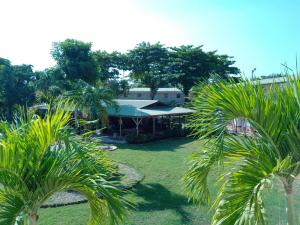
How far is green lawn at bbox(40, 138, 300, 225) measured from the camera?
8898 mm

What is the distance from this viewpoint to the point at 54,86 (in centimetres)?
2825

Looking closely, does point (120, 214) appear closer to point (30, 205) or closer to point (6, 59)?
point (30, 205)

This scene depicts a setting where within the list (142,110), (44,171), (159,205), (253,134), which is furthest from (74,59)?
(253,134)

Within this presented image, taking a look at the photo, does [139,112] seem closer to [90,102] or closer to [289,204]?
[90,102]

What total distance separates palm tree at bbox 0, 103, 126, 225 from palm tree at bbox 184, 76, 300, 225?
3.93ft

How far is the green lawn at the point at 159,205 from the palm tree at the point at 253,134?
5.09 feet

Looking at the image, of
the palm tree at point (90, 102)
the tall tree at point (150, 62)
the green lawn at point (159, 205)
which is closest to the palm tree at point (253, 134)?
the green lawn at point (159, 205)

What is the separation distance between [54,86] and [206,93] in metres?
26.1

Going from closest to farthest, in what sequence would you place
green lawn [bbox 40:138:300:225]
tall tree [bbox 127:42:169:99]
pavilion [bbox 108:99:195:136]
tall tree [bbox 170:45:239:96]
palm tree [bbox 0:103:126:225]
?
palm tree [bbox 0:103:126:225] → green lawn [bbox 40:138:300:225] → pavilion [bbox 108:99:195:136] → tall tree [bbox 170:45:239:96] → tall tree [bbox 127:42:169:99]

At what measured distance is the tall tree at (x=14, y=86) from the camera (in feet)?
106

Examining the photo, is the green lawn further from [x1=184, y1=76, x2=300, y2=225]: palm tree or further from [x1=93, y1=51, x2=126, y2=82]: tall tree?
[x1=93, y1=51, x2=126, y2=82]: tall tree

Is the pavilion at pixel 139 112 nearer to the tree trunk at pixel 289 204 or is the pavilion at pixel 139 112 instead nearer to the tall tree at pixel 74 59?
the tall tree at pixel 74 59

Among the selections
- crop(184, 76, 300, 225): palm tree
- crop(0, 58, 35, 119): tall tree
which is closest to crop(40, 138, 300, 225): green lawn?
crop(184, 76, 300, 225): palm tree

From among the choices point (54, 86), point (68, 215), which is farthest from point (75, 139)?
point (54, 86)
